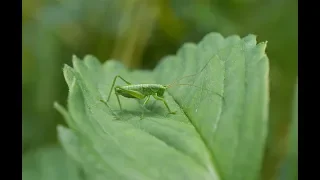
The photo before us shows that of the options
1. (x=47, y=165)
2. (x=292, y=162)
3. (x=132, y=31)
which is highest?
(x=132, y=31)

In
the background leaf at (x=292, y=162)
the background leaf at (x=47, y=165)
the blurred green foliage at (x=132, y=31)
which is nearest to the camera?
the background leaf at (x=292, y=162)

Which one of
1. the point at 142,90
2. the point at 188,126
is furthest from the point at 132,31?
the point at 188,126

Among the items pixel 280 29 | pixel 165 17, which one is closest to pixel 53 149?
pixel 165 17

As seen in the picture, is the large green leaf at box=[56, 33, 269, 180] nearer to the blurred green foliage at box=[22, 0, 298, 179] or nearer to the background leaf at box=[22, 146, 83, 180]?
the background leaf at box=[22, 146, 83, 180]

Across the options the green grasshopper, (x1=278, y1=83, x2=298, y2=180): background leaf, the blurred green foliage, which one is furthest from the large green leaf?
the blurred green foliage

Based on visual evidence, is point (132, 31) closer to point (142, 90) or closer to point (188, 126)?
point (142, 90)

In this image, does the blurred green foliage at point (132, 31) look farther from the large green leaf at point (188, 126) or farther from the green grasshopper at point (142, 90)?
the large green leaf at point (188, 126)

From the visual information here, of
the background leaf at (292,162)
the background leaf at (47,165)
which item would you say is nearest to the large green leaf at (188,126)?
the background leaf at (292,162)
